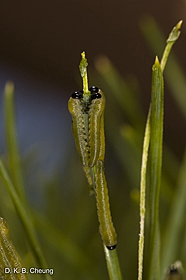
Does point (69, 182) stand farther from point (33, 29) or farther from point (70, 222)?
point (33, 29)

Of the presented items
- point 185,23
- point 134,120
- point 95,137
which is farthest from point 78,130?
point 185,23

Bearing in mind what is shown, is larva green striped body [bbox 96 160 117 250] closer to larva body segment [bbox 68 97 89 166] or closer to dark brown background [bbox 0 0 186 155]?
larva body segment [bbox 68 97 89 166]

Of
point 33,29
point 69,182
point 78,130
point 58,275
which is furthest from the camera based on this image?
point 33,29

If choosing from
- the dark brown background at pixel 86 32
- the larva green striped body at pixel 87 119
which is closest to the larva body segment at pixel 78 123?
the larva green striped body at pixel 87 119

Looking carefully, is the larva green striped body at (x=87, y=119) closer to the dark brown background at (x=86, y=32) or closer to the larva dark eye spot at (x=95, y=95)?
the larva dark eye spot at (x=95, y=95)

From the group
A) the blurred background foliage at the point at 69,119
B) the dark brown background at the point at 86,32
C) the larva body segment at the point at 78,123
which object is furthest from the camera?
the dark brown background at the point at 86,32
